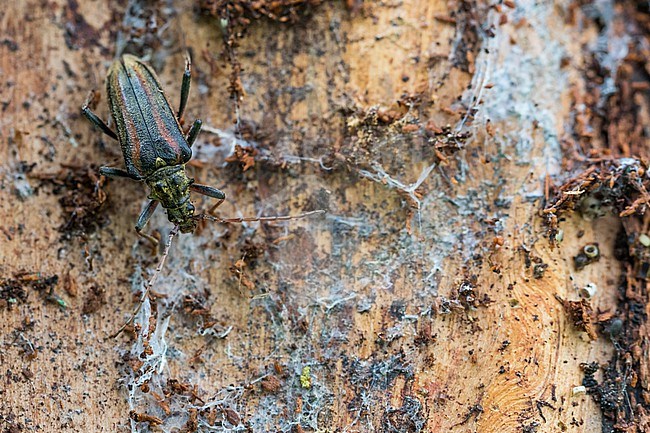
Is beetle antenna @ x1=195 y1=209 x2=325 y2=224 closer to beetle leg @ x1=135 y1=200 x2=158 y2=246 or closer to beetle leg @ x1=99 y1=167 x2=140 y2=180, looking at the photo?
beetle leg @ x1=135 y1=200 x2=158 y2=246

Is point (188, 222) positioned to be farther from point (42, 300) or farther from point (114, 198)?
point (42, 300)

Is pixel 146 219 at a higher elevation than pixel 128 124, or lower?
lower

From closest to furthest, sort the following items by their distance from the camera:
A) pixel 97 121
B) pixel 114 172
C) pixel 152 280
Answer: pixel 152 280 < pixel 114 172 < pixel 97 121

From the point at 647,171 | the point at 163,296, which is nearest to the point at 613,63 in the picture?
the point at 647,171

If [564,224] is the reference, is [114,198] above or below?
below

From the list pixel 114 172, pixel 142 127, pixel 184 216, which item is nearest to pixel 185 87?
pixel 142 127

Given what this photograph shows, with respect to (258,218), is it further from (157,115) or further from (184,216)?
(157,115)
